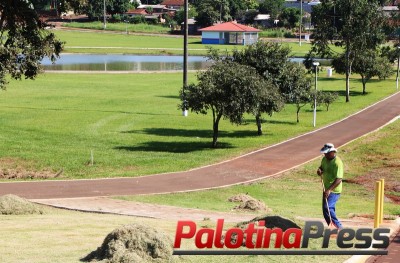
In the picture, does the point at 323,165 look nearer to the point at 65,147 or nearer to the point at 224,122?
the point at 65,147

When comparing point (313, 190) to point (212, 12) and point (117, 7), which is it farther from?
point (117, 7)

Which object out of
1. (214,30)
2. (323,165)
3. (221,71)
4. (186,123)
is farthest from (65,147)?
(214,30)

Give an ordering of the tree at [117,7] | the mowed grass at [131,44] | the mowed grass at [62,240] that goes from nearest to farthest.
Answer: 1. the mowed grass at [62,240]
2. the mowed grass at [131,44]
3. the tree at [117,7]

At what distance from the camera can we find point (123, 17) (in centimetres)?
18712

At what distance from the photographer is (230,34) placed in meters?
146

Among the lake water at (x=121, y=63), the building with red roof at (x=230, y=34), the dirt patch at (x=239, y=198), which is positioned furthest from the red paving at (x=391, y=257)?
the building with red roof at (x=230, y=34)

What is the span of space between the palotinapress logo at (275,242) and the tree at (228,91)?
22.1m

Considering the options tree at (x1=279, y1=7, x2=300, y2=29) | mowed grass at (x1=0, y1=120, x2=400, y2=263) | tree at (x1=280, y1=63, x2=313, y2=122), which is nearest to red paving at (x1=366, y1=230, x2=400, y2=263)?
mowed grass at (x1=0, y1=120, x2=400, y2=263)

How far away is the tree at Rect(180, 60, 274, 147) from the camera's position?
37156mm

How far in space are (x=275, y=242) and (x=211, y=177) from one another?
17102 mm

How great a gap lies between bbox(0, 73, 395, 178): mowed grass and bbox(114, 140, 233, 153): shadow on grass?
5 centimetres

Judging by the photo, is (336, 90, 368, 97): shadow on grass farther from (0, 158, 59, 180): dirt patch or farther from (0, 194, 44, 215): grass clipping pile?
(0, 194, 44, 215): grass clipping pile

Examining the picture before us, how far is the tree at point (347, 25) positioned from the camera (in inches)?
2451

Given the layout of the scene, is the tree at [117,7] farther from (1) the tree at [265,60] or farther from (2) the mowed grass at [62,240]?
(2) the mowed grass at [62,240]
